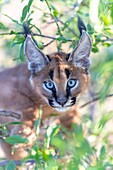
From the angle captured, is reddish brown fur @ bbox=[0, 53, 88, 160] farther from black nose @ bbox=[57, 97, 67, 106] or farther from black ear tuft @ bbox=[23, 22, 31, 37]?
black ear tuft @ bbox=[23, 22, 31, 37]

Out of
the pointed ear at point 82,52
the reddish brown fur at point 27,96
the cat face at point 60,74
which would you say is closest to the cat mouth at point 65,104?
the cat face at point 60,74

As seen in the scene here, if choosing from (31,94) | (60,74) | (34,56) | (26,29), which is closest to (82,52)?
(60,74)

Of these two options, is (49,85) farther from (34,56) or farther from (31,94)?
(31,94)

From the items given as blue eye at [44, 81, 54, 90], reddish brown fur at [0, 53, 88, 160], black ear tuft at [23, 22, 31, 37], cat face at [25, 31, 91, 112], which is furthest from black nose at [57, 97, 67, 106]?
black ear tuft at [23, 22, 31, 37]

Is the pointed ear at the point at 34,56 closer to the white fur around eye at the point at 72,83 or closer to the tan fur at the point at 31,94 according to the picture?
the tan fur at the point at 31,94

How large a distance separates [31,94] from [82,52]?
28.9 inches

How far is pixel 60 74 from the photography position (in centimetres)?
341

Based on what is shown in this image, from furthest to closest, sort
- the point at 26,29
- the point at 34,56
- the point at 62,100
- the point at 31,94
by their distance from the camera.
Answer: the point at 31,94
the point at 34,56
the point at 62,100
the point at 26,29

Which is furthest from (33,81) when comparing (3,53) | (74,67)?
(3,53)

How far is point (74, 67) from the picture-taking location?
142 inches

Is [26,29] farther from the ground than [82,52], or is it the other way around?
[82,52]

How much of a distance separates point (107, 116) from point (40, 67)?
1.76 meters

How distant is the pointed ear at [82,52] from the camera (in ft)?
10.2

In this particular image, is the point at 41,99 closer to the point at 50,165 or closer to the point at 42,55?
the point at 42,55
